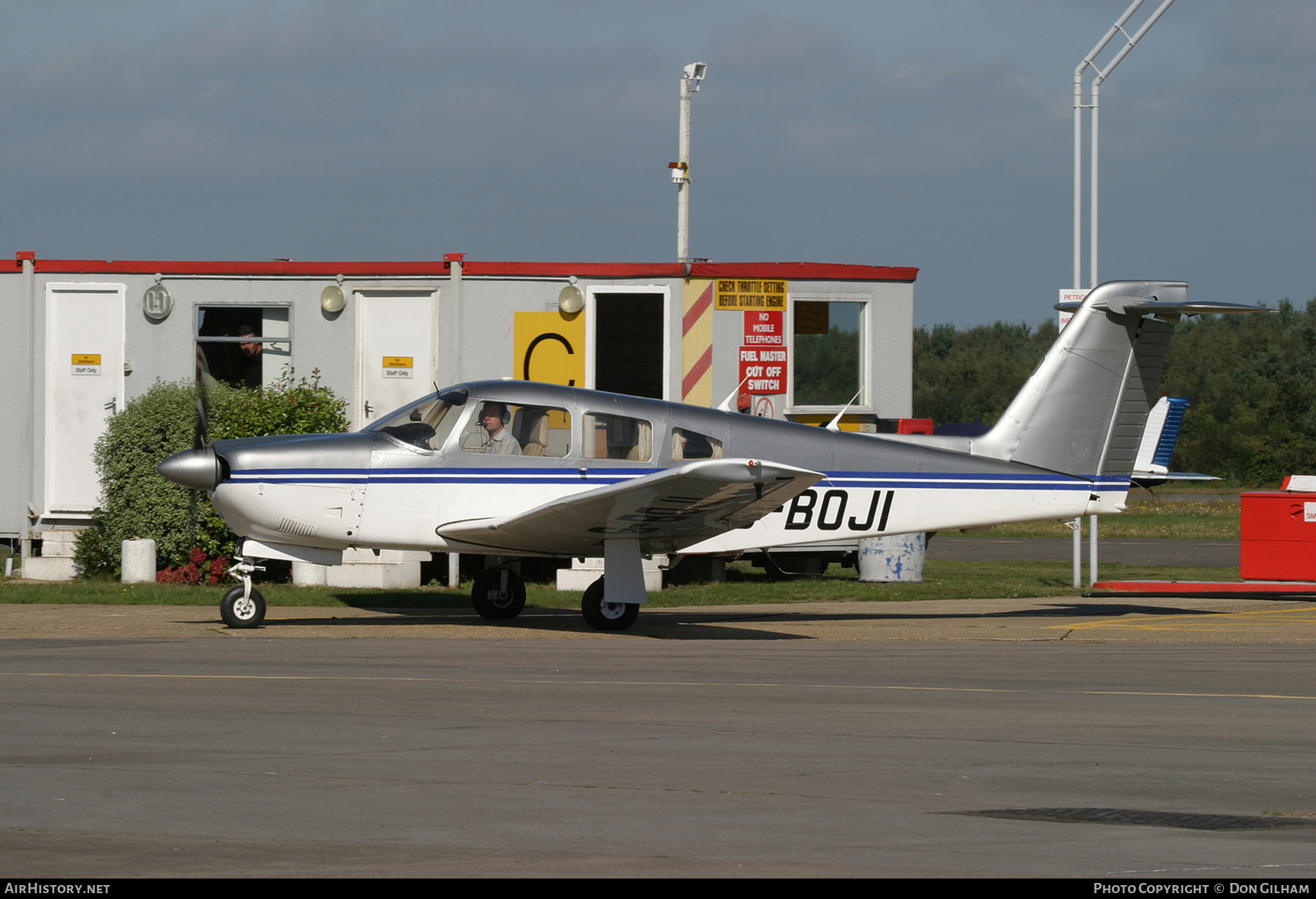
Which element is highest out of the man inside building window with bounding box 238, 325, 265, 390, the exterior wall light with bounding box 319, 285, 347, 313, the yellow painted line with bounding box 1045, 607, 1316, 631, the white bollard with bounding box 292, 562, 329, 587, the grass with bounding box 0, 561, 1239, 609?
the exterior wall light with bounding box 319, 285, 347, 313

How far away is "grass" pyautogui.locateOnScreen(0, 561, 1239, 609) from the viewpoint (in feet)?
48.4

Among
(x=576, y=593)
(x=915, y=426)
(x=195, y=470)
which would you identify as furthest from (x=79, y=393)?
(x=915, y=426)

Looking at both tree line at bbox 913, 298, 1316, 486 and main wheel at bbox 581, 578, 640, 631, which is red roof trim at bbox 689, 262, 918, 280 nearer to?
main wheel at bbox 581, 578, 640, 631

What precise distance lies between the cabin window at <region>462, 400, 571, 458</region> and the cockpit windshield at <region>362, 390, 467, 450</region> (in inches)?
6.8

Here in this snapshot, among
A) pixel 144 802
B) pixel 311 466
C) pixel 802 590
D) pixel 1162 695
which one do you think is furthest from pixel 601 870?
pixel 802 590

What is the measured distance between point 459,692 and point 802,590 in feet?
26.9

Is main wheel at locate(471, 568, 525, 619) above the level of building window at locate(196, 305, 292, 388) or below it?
below

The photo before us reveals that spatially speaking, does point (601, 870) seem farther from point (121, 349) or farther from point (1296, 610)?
point (121, 349)

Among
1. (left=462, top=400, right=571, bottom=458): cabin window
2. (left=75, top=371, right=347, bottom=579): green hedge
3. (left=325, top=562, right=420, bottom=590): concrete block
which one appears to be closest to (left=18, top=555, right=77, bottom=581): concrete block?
(left=75, top=371, right=347, bottom=579): green hedge

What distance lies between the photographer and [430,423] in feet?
41.3

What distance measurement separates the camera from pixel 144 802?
5.43 m

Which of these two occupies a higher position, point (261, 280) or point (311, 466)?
point (261, 280)

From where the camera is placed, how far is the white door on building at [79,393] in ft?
56.1
